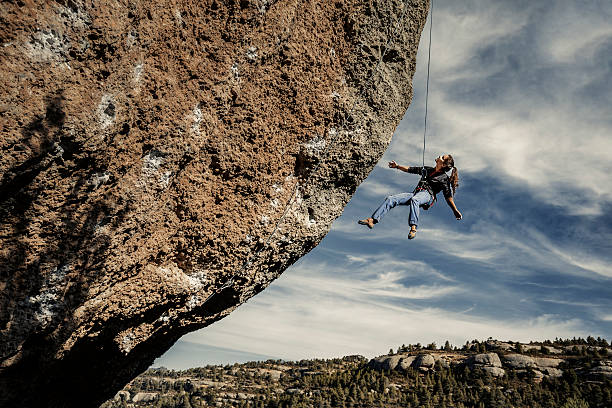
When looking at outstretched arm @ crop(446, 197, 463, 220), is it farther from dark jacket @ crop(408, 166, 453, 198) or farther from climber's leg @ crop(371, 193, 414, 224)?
climber's leg @ crop(371, 193, 414, 224)

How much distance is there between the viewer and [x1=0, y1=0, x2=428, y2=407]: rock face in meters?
3.72

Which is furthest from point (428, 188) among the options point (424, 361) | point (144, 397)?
point (144, 397)

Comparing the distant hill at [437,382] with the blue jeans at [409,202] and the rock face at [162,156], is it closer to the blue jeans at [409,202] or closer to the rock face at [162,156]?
the blue jeans at [409,202]

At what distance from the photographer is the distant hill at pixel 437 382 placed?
53.1 m

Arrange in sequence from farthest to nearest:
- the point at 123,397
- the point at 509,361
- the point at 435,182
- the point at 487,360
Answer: the point at 123,397 → the point at 509,361 → the point at 487,360 → the point at 435,182

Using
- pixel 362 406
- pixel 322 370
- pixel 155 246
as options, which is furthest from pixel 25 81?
pixel 322 370

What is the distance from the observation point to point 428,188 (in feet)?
26.5

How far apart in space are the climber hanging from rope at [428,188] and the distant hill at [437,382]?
167 ft

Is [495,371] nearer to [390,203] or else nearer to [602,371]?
[602,371]

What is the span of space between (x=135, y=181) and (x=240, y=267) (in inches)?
79.8

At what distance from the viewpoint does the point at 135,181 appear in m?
4.51

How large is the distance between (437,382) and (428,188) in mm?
63730

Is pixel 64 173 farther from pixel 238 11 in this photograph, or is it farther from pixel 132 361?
pixel 132 361

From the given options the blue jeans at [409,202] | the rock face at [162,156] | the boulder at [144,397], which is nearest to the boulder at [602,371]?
the blue jeans at [409,202]
